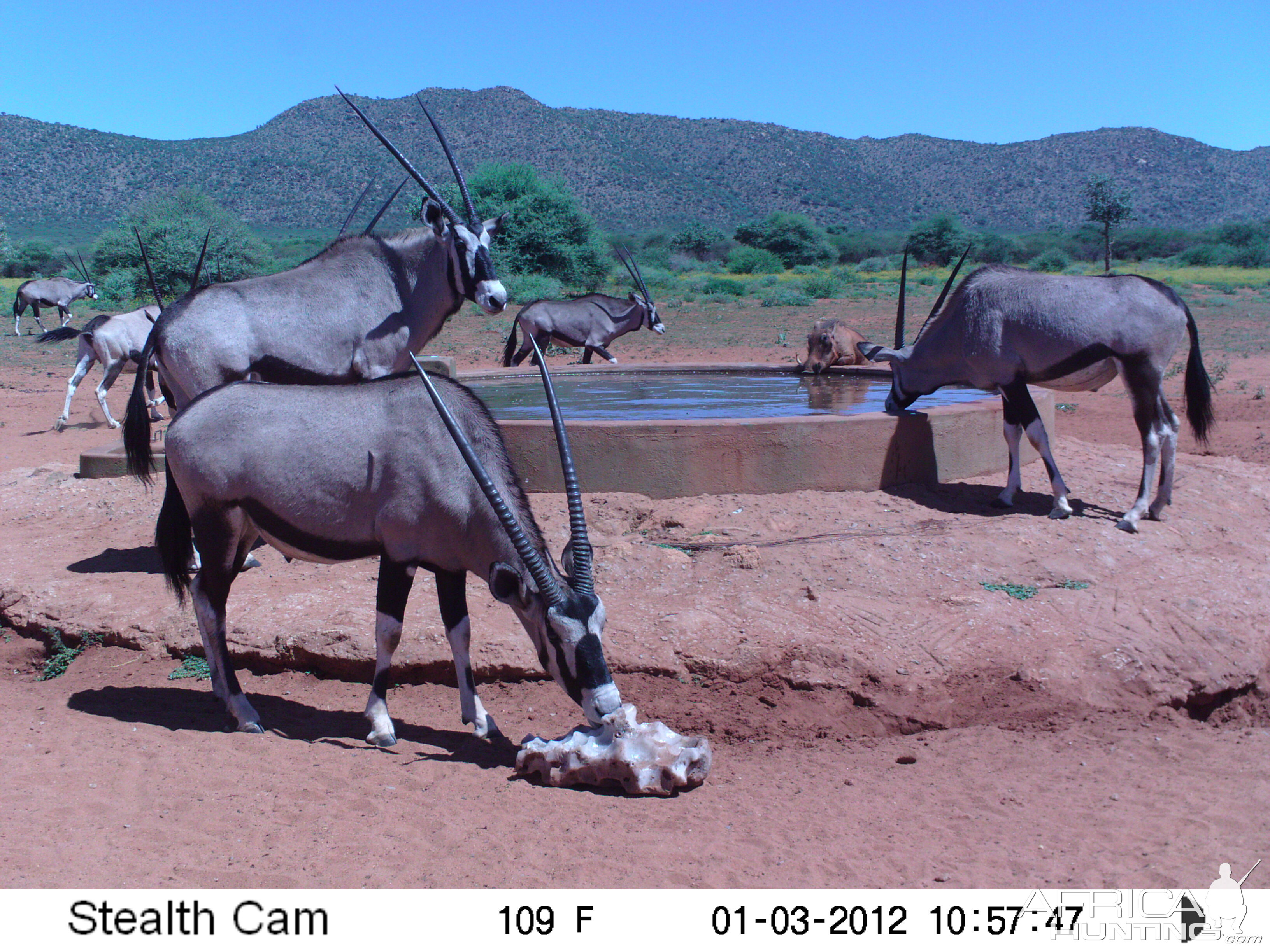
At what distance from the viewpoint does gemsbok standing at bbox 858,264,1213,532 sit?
22.8 ft

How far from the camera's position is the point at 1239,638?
5.26m

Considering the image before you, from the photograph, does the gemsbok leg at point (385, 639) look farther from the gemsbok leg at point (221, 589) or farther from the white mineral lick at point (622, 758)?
the white mineral lick at point (622, 758)

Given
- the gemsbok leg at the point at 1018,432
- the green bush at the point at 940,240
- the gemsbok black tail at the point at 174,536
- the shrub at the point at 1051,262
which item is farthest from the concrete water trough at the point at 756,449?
the green bush at the point at 940,240

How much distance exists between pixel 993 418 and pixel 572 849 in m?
5.59

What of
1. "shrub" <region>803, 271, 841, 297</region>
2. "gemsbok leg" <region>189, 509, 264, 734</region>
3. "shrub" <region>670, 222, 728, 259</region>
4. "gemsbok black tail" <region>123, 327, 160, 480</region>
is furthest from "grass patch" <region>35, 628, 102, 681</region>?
"shrub" <region>670, 222, 728, 259</region>

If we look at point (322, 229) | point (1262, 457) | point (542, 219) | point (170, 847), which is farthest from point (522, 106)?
point (170, 847)

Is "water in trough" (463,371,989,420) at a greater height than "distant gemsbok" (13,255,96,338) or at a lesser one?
lesser

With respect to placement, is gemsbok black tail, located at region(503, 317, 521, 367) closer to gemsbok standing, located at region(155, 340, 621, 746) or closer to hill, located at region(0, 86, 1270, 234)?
gemsbok standing, located at region(155, 340, 621, 746)

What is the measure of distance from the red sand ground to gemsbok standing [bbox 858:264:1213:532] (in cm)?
43

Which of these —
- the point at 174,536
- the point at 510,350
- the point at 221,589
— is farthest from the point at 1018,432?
the point at 510,350

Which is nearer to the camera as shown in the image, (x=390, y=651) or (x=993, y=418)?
(x=390, y=651)

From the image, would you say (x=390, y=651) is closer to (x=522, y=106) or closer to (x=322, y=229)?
(x=322, y=229)

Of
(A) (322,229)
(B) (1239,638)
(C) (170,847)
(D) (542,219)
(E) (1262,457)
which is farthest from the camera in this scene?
(A) (322,229)

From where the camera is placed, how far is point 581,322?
1572 centimetres
